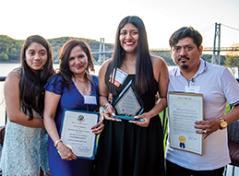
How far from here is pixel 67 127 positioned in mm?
1937

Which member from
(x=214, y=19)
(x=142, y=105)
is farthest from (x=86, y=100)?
(x=214, y=19)

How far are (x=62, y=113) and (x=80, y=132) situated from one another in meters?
0.18

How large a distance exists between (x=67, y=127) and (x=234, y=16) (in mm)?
8505

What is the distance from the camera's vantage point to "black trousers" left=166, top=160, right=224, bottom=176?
183 cm

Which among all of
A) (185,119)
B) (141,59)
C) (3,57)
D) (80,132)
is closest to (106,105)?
(80,132)

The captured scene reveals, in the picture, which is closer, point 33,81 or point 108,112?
point 108,112

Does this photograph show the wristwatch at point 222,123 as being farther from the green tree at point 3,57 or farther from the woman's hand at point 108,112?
the green tree at point 3,57

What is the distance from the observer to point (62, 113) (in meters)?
1.98

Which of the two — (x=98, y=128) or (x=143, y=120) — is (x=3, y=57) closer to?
(x=98, y=128)

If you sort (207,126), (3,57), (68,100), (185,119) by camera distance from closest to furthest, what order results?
(207,126) < (185,119) < (68,100) < (3,57)

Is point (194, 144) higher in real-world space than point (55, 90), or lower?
lower

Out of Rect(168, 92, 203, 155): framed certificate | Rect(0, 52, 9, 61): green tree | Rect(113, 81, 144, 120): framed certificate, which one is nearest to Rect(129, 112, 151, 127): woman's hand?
Rect(113, 81, 144, 120): framed certificate

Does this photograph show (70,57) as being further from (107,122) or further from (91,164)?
(91,164)

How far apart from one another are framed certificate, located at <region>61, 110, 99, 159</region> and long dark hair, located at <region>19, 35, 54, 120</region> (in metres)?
0.25
